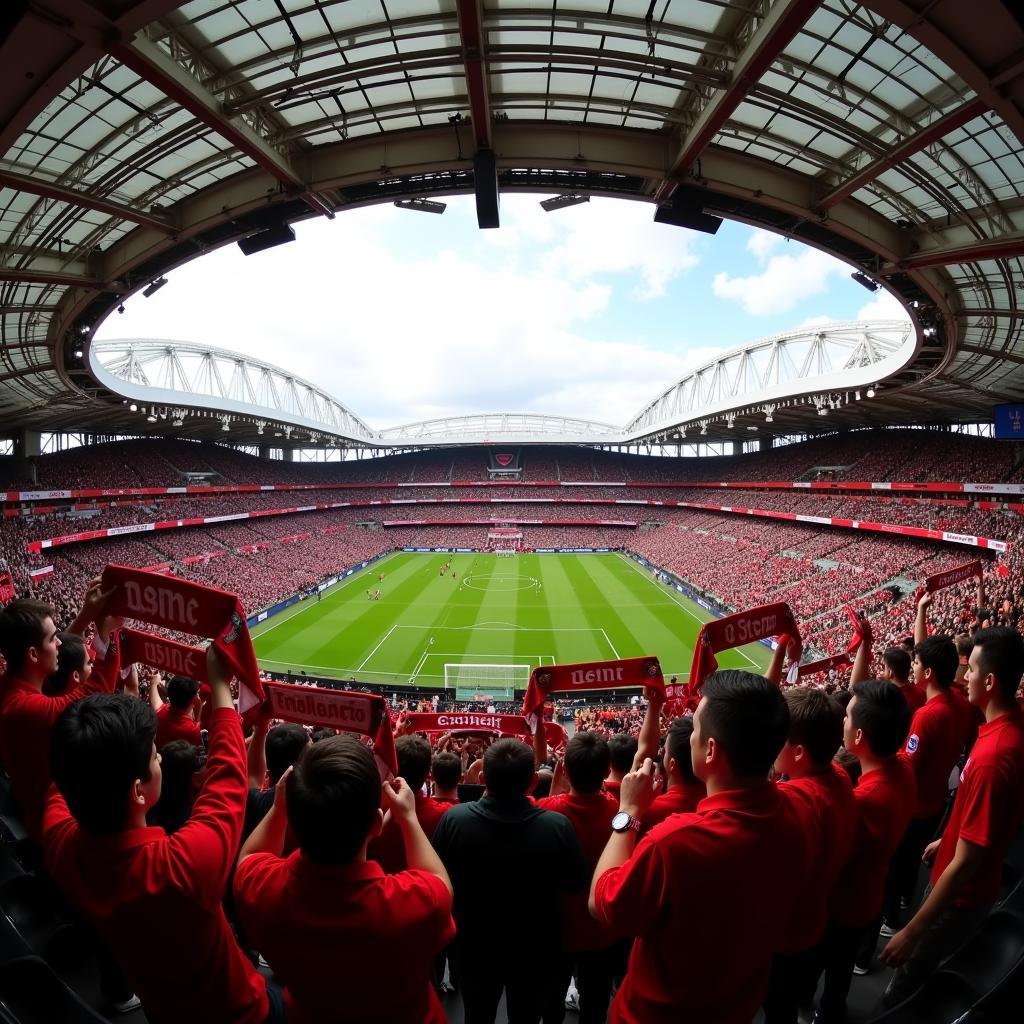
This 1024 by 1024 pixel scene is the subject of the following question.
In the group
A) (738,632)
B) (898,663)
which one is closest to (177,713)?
(738,632)

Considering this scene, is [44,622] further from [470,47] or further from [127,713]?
[470,47]

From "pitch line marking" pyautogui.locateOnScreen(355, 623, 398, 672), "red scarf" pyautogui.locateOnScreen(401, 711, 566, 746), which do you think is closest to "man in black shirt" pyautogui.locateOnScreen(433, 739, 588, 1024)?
"red scarf" pyautogui.locateOnScreen(401, 711, 566, 746)

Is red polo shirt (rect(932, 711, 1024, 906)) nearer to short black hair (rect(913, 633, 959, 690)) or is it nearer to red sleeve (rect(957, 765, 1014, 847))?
red sleeve (rect(957, 765, 1014, 847))

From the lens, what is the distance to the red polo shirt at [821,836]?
7.43 feet

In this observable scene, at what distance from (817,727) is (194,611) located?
3.37 metres

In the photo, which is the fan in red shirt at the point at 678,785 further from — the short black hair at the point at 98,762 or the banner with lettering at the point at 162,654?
the banner with lettering at the point at 162,654

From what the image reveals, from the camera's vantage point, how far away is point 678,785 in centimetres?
341

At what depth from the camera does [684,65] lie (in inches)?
269

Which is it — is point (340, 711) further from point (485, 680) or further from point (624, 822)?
point (485, 680)

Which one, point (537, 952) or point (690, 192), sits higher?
point (690, 192)

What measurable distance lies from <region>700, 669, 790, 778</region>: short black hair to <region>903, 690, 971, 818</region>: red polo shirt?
2923mm

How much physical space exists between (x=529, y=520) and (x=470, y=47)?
5953 centimetres

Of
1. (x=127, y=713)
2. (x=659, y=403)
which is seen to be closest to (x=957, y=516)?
(x=127, y=713)

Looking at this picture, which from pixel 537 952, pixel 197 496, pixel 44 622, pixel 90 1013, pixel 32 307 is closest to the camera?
pixel 90 1013
